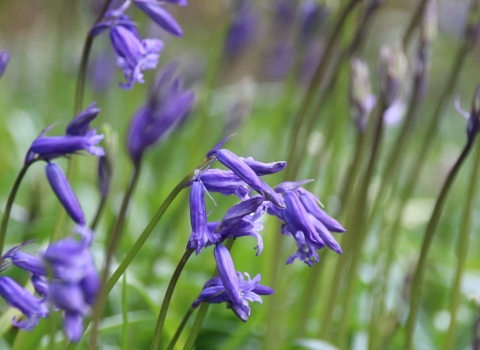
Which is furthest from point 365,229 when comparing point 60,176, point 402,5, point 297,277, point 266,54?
point 402,5

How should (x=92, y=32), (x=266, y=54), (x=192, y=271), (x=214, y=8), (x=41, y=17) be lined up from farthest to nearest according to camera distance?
(x=214, y=8)
(x=41, y=17)
(x=266, y=54)
(x=192, y=271)
(x=92, y=32)

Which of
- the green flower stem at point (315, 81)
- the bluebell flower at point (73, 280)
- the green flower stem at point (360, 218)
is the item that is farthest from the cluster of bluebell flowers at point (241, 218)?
the green flower stem at point (315, 81)

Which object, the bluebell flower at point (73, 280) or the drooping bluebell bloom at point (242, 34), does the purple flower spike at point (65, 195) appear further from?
the drooping bluebell bloom at point (242, 34)

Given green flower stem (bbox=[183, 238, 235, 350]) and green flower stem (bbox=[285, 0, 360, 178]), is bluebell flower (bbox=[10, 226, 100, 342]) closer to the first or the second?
green flower stem (bbox=[183, 238, 235, 350])

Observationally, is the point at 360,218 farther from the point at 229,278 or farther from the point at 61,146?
the point at 61,146

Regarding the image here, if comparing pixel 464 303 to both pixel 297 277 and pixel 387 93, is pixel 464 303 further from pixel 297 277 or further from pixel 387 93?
pixel 387 93

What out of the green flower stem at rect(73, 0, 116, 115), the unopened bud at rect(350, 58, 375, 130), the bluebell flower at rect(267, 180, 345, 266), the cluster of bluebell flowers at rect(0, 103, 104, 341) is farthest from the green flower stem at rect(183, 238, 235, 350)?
the unopened bud at rect(350, 58, 375, 130)
